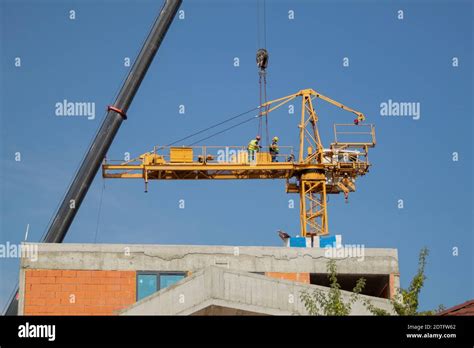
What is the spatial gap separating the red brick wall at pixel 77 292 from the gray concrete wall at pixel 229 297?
8.62 meters

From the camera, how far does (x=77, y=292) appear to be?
36250 millimetres

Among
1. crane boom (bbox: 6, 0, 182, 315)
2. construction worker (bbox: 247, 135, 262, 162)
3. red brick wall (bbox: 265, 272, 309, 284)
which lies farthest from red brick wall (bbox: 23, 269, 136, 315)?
construction worker (bbox: 247, 135, 262, 162)

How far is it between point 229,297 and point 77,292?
11289 millimetres

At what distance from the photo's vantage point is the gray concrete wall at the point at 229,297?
26.2m

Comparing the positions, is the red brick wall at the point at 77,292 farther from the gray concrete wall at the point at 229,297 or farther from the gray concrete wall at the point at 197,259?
the gray concrete wall at the point at 229,297

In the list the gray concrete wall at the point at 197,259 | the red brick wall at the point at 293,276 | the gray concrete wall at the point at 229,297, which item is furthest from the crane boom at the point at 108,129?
the gray concrete wall at the point at 229,297

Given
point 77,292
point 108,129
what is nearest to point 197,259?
point 77,292

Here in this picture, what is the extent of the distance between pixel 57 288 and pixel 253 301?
1139 cm

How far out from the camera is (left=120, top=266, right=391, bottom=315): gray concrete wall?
2623 cm
